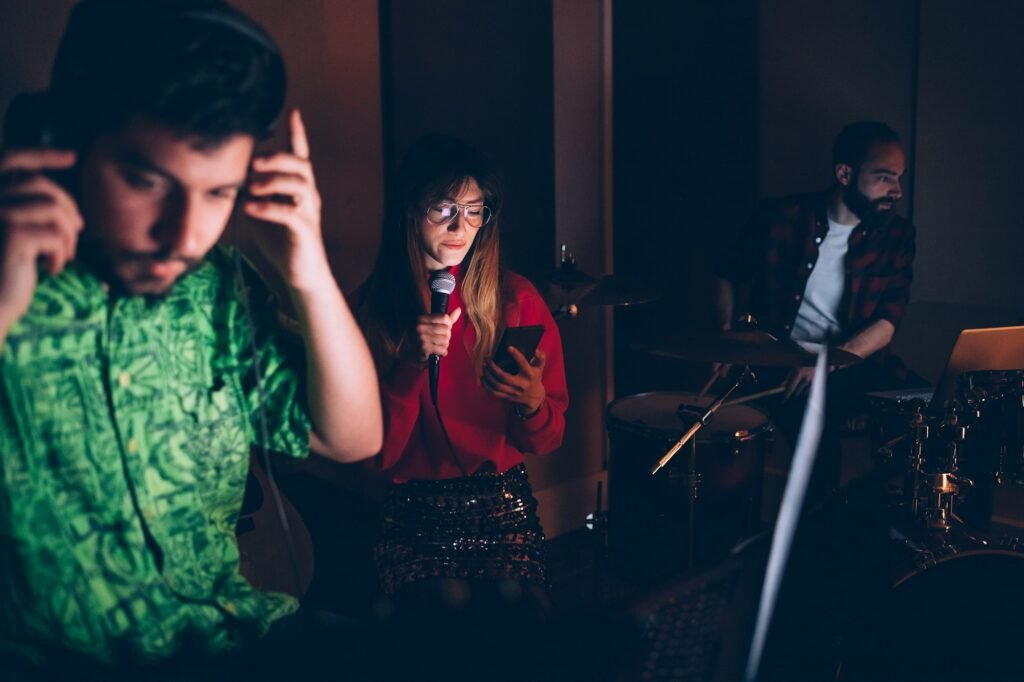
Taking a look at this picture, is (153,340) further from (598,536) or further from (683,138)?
(683,138)

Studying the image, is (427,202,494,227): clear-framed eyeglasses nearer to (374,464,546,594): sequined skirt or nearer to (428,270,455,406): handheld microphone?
(428,270,455,406): handheld microphone

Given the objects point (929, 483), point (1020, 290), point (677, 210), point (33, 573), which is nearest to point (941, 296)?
point (1020, 290)

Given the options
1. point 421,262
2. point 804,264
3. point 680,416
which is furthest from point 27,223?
point 804,264

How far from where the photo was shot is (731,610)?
0.70 metres

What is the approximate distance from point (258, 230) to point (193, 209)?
0.41ft

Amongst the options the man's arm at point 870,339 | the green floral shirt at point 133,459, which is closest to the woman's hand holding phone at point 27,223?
the green floral shirt at point 133,459

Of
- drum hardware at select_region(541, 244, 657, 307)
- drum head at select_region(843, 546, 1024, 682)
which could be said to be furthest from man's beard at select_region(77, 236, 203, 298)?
drum hardware at select_region(541, 244, 657, 307)

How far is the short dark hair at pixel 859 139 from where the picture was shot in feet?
9.93

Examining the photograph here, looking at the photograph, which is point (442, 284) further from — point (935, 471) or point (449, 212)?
point (935, 471)

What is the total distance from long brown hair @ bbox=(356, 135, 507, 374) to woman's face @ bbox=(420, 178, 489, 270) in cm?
1

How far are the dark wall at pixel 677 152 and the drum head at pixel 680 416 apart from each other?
746 mm

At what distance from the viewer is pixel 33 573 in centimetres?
86

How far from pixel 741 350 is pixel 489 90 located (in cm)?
→ 155

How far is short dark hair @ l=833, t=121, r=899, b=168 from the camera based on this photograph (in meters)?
3.03
